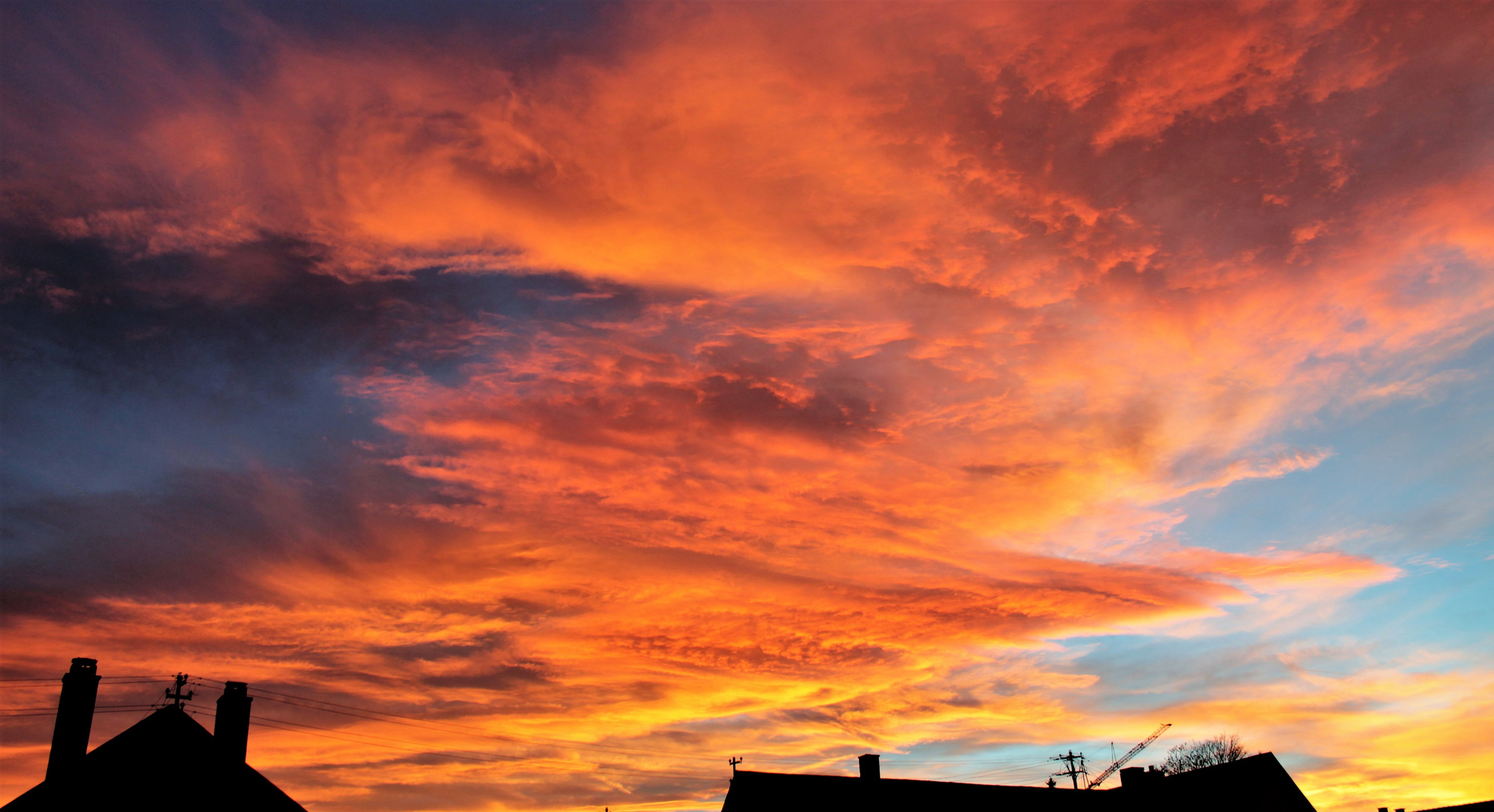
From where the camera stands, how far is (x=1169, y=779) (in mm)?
64875

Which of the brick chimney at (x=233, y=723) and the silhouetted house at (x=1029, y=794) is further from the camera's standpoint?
the silhouetted house at (x=1029, y=794)

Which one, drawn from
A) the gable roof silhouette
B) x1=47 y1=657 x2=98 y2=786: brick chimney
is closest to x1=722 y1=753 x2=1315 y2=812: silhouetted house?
the gable roof silhouette

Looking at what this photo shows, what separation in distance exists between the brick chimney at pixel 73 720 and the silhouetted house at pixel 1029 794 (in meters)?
32.7

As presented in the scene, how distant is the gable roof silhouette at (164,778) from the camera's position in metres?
41.1

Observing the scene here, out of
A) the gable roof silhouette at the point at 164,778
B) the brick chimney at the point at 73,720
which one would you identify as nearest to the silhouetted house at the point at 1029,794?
the gable roof silhouette at the point at 164,778

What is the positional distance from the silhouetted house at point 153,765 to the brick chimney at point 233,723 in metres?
0.04

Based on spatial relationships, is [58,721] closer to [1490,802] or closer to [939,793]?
[939,793]

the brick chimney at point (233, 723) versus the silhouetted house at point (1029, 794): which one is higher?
the brick chimney at point (233, 723)

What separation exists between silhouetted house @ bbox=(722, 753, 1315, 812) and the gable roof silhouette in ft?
82.2

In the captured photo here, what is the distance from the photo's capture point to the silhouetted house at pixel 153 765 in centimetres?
4122

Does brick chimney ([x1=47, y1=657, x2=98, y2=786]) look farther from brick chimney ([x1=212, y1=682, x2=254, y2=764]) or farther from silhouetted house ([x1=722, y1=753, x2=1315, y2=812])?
silhouetted house ([x1=722, y1=753, x2=1315, y2=812])

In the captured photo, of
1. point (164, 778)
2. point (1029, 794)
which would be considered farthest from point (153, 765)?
point (1029, 794)

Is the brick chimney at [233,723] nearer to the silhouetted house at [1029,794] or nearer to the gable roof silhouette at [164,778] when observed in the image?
the gable roof silhouette at [164,778]

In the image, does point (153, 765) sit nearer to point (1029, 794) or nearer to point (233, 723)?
point (233, 723)
